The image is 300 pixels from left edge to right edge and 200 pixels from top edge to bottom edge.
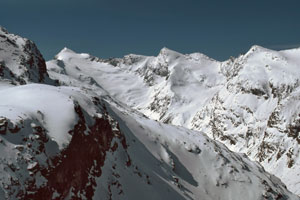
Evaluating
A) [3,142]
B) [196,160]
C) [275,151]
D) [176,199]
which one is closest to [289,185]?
[275,151]

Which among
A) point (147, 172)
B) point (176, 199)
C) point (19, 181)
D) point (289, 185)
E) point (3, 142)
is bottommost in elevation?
point (289, 185)

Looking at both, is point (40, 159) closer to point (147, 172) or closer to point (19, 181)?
point (19, 181)

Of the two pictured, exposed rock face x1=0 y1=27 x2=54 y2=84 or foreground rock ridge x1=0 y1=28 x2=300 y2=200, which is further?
exposed rock face x1=0 y1=27 x2=54 y2=84

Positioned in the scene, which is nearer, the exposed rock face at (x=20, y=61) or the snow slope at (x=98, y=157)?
the snow slope at (x=98, y=157)

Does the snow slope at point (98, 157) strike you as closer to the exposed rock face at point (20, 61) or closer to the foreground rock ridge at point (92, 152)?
the foreground rock ridge at point (92, 152)

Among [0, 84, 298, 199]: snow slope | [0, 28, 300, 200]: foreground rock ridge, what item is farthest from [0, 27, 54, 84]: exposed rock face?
[0, 84, 298, 199]: snow slope

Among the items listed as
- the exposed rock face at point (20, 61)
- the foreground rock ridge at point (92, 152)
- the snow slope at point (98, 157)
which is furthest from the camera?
the exposed rock face at point (20, 61)

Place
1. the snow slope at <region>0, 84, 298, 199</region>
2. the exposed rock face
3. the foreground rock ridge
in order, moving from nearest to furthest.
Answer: the snow slope at <region>0, 84, 298, 199</region>
the foreground rock ridge
the exposed rock face

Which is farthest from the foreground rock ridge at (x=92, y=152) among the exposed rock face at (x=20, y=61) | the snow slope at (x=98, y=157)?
the exposed rock face at (x=20, y=61)

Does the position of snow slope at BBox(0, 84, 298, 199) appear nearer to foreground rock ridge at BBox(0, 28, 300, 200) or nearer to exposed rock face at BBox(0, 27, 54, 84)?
foreground rock ridge at BBox(0, 28, 300, 200)

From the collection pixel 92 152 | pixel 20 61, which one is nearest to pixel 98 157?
pixel 92 152

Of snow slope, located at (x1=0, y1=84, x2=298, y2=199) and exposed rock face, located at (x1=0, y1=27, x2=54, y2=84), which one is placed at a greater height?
exposed rock face, located at (x1=0, y1=27, x2=54, y2=84)
